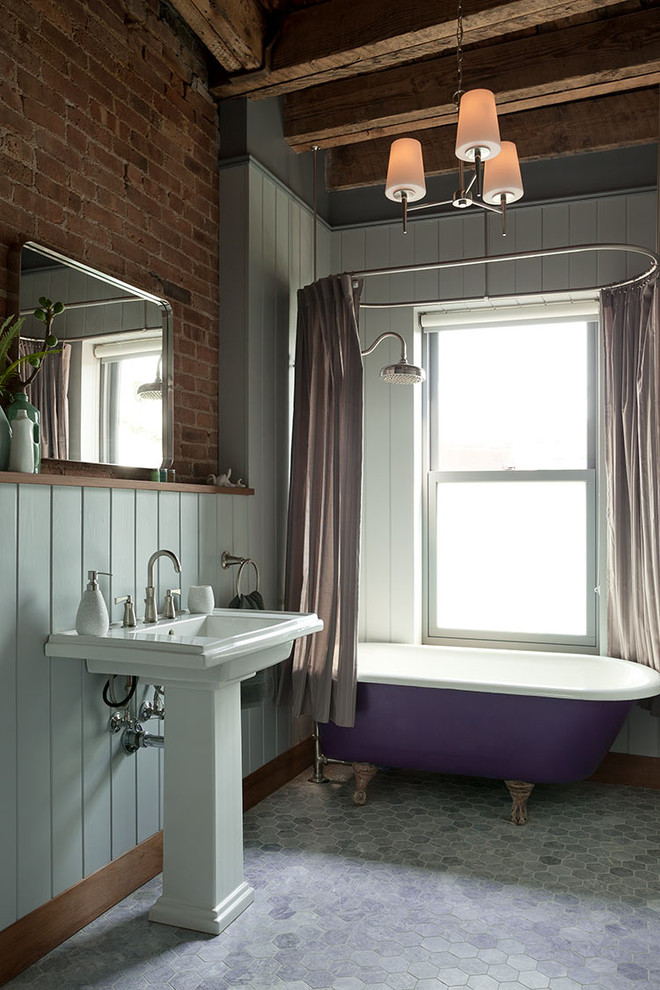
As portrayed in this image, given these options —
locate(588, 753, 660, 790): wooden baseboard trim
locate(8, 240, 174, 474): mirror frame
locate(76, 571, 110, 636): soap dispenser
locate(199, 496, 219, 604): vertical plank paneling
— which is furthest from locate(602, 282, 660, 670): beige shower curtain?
locate(76, 571, 110, 636): soap dispenser

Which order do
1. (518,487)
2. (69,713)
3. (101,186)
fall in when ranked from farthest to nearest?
(518,487), (101,186), (69,713)

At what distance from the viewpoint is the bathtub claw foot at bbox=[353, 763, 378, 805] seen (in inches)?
137

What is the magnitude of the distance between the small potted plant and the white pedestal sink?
64cm

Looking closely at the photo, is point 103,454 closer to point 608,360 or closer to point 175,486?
point 175,486

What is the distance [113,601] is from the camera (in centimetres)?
266

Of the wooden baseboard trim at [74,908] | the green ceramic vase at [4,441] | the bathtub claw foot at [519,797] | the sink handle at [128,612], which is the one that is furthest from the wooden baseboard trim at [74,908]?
the bathtub claw foot at [519,797]

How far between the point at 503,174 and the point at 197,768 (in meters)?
2.12

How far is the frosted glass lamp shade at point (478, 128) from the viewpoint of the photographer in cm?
233

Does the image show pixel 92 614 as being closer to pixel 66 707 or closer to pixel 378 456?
pixel 66 707

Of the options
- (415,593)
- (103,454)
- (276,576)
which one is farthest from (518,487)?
(103,454)

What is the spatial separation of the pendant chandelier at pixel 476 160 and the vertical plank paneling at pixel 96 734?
4.43ft

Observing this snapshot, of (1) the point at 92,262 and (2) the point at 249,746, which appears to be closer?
(1) the point at 92,262

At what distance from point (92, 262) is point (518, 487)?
246 centimetres

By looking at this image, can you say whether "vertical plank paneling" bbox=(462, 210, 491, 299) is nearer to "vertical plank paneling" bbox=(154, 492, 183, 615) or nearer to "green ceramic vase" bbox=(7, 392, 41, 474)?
"vertical plank paneling" bbox=(154, 492, 183, 615)
